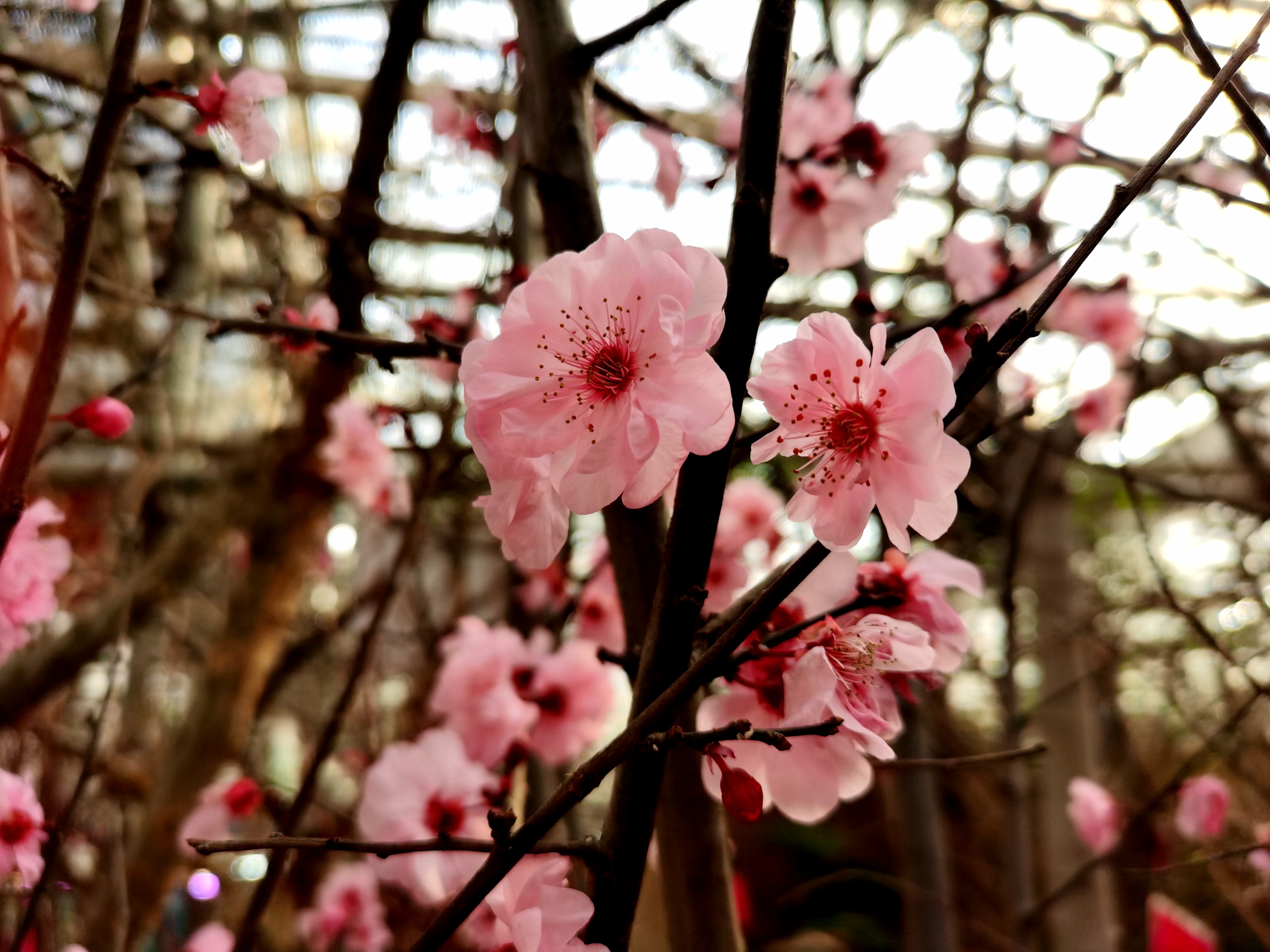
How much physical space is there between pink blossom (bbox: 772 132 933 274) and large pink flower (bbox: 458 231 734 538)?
1.73 feet

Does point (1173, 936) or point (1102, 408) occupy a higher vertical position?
point (1102, 408)

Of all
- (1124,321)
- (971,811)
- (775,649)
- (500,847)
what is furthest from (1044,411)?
(971,811)

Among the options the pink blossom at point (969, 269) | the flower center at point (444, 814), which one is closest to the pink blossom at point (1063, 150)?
the pink blossom at point (969, 269)

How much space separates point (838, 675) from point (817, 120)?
2.61 feet

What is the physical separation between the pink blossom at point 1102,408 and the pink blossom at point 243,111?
5.56 ft

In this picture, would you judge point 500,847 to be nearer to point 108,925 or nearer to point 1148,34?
point 108,925

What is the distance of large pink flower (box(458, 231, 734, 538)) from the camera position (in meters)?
0.48

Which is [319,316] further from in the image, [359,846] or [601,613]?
[359,846]

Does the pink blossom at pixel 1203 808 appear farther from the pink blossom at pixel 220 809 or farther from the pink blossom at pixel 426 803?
the pink blossom at pixel 220 809

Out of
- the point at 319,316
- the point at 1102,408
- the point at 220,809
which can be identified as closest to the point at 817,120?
the point at 319,316

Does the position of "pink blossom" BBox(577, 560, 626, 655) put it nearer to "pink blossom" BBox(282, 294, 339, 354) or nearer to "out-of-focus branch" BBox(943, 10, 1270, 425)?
"pink blossom" BBox(282, 294, 339, 354)

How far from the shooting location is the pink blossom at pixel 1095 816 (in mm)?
1757

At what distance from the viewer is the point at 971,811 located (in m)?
3.77

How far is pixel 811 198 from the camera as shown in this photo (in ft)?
3.36
